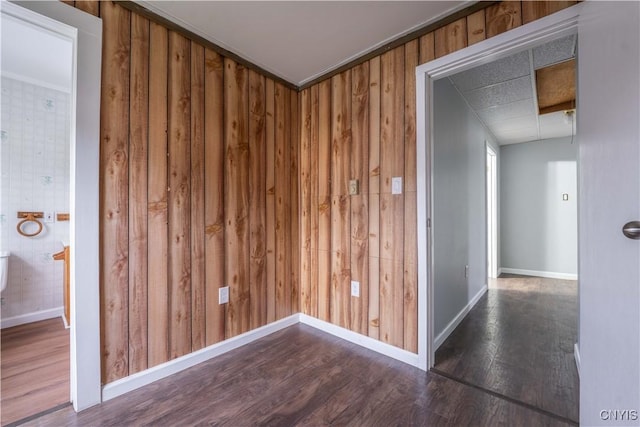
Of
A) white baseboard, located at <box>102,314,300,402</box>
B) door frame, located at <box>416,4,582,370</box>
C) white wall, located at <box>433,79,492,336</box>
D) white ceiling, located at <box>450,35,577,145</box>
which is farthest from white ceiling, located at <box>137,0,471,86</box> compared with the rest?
white baseboard, located at <box>102,314,300,402</box>

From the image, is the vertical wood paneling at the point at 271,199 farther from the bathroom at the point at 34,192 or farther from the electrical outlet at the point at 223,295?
the bathroom at the point at 34,192

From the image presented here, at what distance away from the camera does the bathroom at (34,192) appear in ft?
7.70

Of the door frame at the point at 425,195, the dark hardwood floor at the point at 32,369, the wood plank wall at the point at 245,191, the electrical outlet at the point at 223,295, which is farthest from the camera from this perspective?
the electrical outlet at the point at 223,295

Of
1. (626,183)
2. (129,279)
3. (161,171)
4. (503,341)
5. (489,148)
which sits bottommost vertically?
(503,341)

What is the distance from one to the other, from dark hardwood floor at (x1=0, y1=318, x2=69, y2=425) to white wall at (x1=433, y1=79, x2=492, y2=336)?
2587 mm

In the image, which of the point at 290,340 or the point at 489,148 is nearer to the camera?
the point at 290,340

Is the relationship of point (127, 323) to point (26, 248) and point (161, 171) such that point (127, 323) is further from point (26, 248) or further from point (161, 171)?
point (26, 248)

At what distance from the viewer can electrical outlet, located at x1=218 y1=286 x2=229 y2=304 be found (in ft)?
6.77

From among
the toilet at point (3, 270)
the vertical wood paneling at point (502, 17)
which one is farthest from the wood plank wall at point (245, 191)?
the toilet at point (3, 270)

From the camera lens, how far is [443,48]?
5.82ft

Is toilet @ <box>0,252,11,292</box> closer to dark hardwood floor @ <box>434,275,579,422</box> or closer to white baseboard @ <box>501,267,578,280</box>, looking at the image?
dark hardwood floor @ <box>434,275,579,422</box>

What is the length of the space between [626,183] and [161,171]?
219 centimetres

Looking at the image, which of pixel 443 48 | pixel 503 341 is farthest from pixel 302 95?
pixel 503 341

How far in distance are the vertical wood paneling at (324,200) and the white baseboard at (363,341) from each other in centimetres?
8
